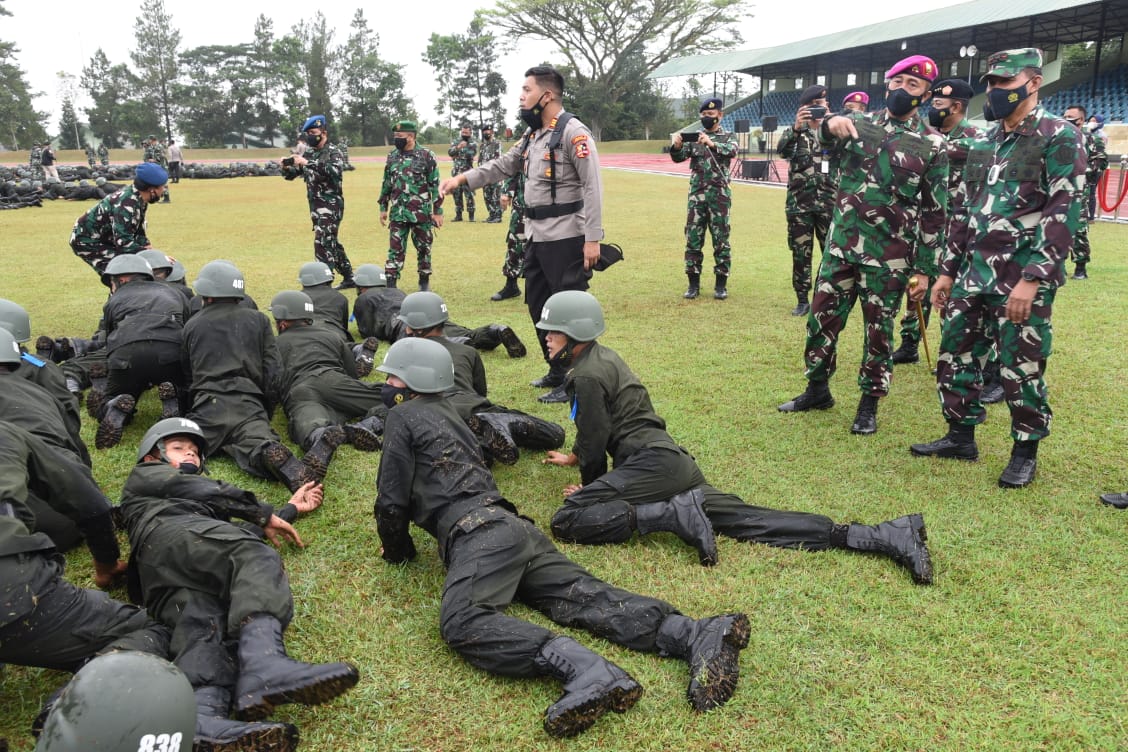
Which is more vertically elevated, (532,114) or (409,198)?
(532,114)

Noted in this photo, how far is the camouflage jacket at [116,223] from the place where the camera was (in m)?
7.92

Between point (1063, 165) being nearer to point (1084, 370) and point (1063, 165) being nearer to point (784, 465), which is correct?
point (784, 465)

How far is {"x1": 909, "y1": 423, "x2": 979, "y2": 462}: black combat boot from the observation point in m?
5.24

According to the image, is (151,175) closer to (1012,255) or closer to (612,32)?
(1012,255)

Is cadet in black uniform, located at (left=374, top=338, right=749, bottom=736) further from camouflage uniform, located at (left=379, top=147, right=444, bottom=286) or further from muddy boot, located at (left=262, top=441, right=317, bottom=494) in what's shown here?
camouflage uniform, located at (left=379, top=147, right=444, bottom=286)

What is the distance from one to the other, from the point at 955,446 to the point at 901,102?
2373 millimetres

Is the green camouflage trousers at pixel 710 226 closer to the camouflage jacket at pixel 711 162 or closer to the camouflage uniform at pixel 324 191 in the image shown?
the camouflage jacket at pixel 711 162

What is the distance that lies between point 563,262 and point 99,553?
3.73m

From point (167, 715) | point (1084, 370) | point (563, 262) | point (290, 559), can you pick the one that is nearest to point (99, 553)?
point (290, 559)

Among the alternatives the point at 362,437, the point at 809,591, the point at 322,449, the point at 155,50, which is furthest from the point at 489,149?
the point at 155,50

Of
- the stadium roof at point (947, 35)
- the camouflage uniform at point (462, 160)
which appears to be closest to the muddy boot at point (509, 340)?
the camouflage uniform at point (462, 160)

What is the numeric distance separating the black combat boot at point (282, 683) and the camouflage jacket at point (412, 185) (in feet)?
26.8

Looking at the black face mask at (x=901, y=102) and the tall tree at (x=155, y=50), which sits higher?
the tall tree at (x=155, y=50)

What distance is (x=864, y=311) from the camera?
5668 mm
